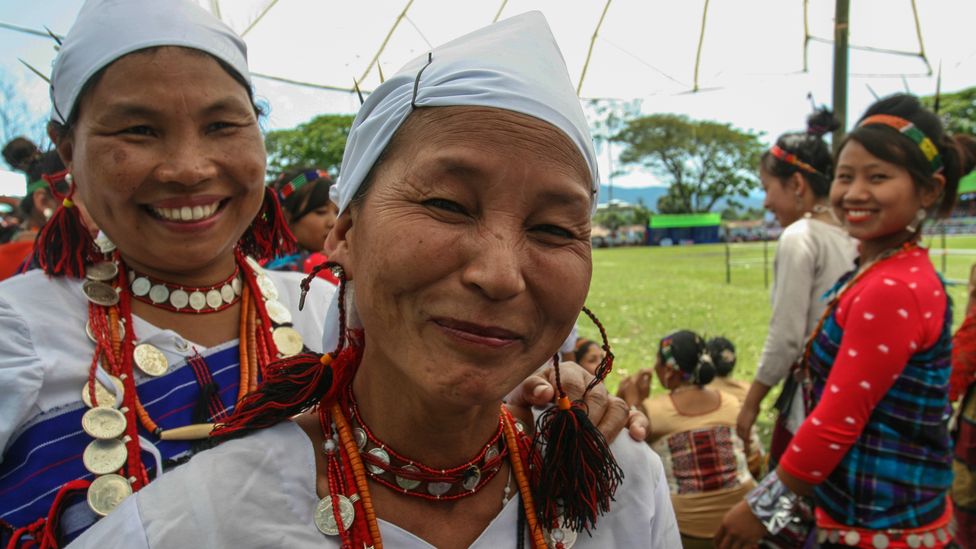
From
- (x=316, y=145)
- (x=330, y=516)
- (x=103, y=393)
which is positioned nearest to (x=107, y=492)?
(x=103, y=393)

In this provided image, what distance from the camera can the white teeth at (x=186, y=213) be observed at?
160cm

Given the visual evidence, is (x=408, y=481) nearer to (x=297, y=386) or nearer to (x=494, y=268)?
(x=297, y=386)

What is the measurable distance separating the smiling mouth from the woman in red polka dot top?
2004 mm

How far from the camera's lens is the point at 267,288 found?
1.94m

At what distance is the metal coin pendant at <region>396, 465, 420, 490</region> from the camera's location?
1.20 m

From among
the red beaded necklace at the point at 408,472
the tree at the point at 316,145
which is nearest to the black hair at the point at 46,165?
the red beaded necklace at the point at 408,472

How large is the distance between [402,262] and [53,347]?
1.04m

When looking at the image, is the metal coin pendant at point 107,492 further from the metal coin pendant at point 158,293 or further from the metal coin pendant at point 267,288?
the metal coin pendant at point 267,288

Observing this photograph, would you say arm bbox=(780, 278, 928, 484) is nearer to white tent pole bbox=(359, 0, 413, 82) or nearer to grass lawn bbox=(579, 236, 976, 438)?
white tent pole bbox=(359, 0, 413, 82)

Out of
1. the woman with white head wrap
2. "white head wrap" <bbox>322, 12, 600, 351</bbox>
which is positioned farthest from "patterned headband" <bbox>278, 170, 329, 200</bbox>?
"white head wrap" <bbox>322, 12, 600, 351</bbox>

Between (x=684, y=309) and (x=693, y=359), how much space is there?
8415 mm

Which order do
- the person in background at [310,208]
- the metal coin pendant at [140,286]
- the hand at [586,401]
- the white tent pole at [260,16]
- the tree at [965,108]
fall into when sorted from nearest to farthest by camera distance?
the hand at [586,401] < the metal coin pendant at [140,286] < the white tent pole at [260,16] < the person in background at [310,208] < the tree at [965,108]

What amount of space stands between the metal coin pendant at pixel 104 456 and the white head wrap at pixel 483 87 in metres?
0.81

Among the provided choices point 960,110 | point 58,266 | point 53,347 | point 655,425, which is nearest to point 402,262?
point 53,347
